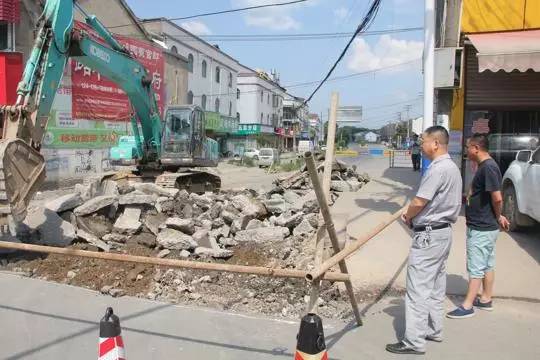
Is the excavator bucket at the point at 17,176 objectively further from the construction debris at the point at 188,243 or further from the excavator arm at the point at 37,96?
the construction debris at the point at 188,243

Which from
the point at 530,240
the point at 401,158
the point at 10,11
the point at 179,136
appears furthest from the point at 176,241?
the point at 401,158

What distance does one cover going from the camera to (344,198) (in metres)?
13.8

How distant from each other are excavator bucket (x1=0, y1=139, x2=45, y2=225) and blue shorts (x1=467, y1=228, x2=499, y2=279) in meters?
5.80

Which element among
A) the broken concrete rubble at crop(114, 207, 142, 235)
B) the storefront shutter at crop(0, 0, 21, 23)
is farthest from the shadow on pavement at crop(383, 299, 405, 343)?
the storefront shutter at crop(0, 0, 21, 23)

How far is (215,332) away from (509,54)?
713 cm

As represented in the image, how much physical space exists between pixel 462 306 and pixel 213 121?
4176 cm

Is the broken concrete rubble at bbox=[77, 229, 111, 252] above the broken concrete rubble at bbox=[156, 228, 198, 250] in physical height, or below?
below

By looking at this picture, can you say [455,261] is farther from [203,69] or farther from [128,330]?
[203,69]

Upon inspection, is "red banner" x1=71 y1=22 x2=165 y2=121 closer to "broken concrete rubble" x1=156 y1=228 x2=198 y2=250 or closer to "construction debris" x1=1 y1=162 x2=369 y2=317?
"construction debris" x1=1 y1=162 x2=369 y2=317

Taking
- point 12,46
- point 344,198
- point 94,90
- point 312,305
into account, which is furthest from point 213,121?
point 312,305

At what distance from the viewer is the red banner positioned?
75.3 feet

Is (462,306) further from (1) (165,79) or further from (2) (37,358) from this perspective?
(1) (165,79)

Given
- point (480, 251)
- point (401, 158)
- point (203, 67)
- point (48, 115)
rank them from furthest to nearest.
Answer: point (203, 67) → point (401, 158) → point (48, 115) → point (480, 251)

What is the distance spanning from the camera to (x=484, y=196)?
5.46 m
